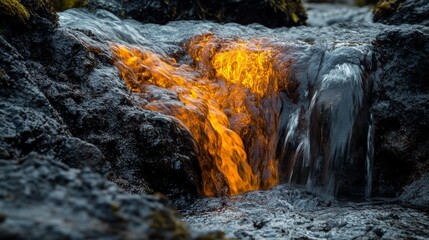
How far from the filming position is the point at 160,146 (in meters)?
4.32

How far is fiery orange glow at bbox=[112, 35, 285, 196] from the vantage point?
509 cm

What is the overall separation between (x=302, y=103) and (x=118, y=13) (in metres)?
4.80

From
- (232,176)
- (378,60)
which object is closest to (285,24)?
(378,60)

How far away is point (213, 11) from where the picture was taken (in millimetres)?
9734

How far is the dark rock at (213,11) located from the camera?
916 cm

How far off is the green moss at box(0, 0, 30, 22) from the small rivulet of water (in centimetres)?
80

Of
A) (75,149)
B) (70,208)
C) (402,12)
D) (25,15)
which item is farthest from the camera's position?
(402,12)

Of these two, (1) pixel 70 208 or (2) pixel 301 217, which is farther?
(2) pixel 301 217

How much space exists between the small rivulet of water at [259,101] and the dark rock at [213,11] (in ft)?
6.73

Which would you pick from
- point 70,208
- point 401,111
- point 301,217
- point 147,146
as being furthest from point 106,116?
point 401,111

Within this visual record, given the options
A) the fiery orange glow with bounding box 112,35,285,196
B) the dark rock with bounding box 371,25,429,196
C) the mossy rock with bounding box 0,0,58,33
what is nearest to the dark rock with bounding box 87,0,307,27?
the fiery orange glow with bounding box 112,35,285,196

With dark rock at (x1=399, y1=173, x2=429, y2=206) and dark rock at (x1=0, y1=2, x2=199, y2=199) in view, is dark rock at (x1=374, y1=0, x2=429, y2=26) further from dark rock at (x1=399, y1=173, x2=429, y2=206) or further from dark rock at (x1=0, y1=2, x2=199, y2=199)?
dark rock at (x1=0, y1=2, x2=199, y2=199)

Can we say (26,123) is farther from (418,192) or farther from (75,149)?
(418,192)

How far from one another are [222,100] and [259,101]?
0.50m
